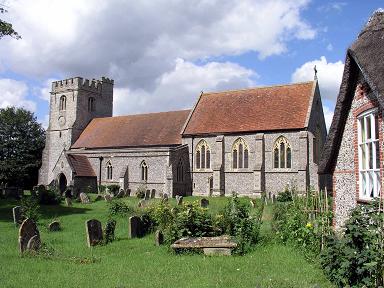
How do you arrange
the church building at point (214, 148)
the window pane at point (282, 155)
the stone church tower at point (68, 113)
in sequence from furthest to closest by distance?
the stone church tower at point (68, 113) < the window pane at point (282, 155) < the church building at point (214, 148)

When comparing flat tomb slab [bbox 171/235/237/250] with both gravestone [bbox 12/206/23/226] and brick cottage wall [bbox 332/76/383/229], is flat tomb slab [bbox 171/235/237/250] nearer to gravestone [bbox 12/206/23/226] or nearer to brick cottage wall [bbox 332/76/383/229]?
brick cottage wall [bbox 332/76/383/229]

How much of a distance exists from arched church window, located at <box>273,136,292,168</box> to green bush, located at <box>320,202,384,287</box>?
2649 centimetres

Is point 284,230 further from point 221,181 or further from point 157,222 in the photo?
point 221,181

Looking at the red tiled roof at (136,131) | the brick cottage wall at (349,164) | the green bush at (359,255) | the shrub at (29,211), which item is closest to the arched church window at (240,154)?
the red tiled roof at (136,131)

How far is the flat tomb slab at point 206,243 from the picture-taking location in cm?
1117

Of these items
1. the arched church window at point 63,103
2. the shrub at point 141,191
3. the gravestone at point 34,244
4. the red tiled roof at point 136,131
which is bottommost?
the gravestone at point 34,244

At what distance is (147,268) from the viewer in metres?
9.71

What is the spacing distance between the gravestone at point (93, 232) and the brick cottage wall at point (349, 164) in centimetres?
702

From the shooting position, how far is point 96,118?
4966 centimetres

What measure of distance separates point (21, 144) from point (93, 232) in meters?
44.6

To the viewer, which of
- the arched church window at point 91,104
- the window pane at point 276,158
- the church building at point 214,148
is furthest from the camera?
the arched church window at point 91,104

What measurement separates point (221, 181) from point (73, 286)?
91.6 ft

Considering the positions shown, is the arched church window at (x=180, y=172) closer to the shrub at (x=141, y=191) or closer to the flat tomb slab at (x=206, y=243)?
the shrub at (x=141, y=191)

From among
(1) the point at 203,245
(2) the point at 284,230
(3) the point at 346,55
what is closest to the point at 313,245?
(2) the point at 284,230
